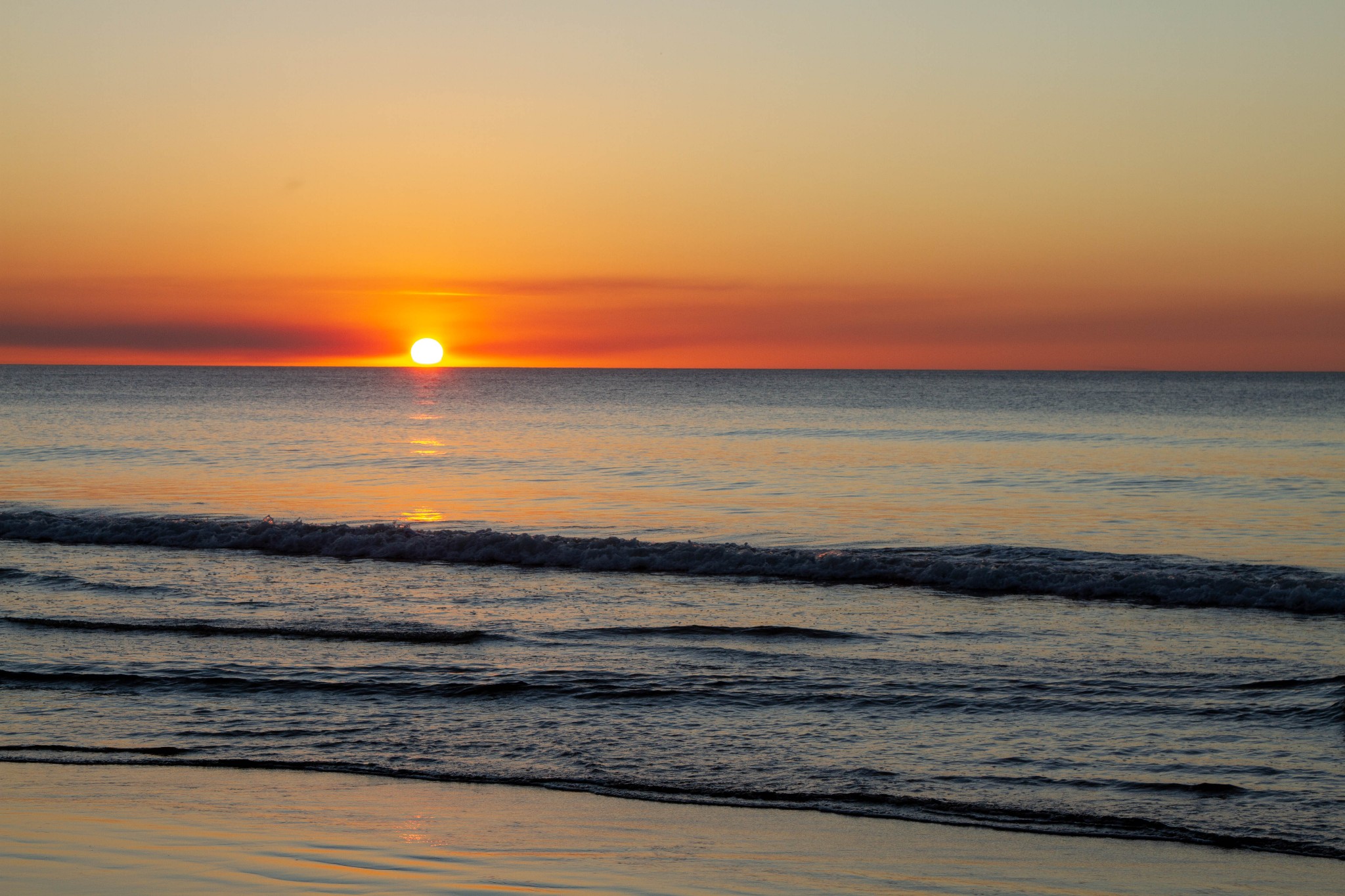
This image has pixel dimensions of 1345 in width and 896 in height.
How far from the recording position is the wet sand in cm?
617

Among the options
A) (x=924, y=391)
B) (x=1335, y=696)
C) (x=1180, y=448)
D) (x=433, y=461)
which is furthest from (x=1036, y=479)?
(x=924, y=391)

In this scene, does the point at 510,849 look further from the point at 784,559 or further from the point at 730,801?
the point at 784,559

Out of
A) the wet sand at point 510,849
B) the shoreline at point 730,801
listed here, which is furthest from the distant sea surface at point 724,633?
the wet sand at point 510,849

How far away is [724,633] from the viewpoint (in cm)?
1327

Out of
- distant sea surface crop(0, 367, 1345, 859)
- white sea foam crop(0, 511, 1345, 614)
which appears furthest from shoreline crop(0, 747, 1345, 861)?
white sea foam crop(0, 511, 1345, 614)

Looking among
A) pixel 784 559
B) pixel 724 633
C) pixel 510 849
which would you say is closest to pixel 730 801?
pixel 510 849

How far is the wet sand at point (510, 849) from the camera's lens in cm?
617

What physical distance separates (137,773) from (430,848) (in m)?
2.87

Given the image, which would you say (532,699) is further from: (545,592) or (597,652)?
(545,592)

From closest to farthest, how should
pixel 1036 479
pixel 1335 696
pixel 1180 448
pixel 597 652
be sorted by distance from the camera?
1. pixel 1335 696
2. pixel 597 652
3. pixel 1036 479
4. pixel 1180 448

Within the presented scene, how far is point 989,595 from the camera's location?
16344 millimetres

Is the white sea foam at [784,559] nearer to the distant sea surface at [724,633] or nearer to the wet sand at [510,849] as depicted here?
the distant sea surface at [724,633]

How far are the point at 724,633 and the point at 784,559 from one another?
18.6 feet

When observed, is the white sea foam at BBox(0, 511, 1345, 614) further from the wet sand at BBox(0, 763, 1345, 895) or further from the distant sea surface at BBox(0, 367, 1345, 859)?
the wet sand at BBox(0, 763, 1345, 895)
